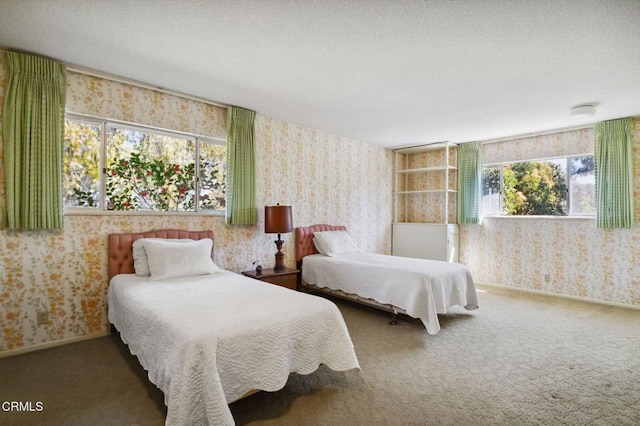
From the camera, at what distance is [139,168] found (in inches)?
127

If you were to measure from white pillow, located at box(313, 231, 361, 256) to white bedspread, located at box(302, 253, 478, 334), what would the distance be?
0.16 metres

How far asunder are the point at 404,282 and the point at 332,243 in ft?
4.53

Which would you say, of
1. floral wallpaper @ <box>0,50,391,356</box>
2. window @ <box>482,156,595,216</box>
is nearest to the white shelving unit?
window @ <box>482,156,595,216</box>

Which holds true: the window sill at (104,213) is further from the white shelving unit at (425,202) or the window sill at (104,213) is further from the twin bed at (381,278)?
the white shelving unit at (425,202)

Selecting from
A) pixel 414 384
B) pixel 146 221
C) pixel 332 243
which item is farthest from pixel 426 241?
pixel 146 221

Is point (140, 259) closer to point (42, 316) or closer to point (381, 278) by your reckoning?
point (42, 316)

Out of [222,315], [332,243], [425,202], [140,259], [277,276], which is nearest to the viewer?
[222,315]

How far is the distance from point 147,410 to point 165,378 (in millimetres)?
424

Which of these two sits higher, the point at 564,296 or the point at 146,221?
the point at 146,221

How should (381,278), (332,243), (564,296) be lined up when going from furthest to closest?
(564,296)
(332,243)
(381,278)

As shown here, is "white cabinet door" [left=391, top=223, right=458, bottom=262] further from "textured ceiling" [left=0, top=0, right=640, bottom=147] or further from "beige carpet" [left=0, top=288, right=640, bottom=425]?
"textured ceiling" [left=0, top=0, right=640, bottom=147]

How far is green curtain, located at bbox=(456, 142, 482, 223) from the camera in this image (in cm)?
533

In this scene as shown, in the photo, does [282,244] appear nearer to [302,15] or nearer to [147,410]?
[147,410]

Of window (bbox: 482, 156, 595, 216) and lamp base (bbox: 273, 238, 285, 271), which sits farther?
window (bbox: 482, 156, 595, 216)
